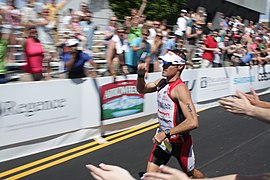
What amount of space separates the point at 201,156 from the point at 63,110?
260 cm

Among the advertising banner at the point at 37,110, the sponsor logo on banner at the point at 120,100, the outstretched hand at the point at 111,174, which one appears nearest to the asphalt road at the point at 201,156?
the advertising banner at the point at 37,110

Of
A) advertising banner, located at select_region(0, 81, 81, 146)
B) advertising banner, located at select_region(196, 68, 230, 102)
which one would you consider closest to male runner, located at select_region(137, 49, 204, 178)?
advertising banner, located at select_region(0, 81, 81, 146)

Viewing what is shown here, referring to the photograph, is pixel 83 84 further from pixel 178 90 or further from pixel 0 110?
pixel 178 90

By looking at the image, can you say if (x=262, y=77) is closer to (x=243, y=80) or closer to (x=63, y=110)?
(x=243, y=80)

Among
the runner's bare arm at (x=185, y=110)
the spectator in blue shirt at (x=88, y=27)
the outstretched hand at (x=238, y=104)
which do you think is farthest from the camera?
the spectator in blue shirt at (x=88, y=27)

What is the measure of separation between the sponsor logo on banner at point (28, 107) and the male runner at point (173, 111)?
2612 mm

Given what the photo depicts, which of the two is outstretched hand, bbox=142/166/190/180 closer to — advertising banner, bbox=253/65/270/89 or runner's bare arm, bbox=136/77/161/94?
runner's bare arm, bbox=136/77/161/94

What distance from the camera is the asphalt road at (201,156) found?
6.42 meters

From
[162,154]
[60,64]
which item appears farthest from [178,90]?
[60,64]

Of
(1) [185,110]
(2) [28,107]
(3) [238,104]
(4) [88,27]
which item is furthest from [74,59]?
(3) [238,104]

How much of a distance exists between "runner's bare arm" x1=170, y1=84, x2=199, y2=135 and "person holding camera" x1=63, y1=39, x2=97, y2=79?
3617mm

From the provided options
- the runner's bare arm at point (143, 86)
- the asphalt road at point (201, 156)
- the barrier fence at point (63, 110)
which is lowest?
the asphalt road at point (201, 156)

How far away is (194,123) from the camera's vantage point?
458 centimetres

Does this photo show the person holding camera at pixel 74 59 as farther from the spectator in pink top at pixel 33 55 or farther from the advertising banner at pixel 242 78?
the advertising banner at pixel 242 78
